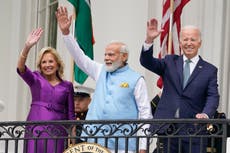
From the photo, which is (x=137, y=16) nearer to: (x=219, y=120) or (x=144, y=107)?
(x=144, y=107)

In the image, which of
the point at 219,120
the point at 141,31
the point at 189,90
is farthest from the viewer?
the point at 141,31

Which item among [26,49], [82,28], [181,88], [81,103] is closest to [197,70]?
[181,88]

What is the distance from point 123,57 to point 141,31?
147 inches

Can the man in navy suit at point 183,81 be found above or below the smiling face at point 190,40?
below

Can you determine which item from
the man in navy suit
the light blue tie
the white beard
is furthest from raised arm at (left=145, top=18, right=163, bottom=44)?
the white beard

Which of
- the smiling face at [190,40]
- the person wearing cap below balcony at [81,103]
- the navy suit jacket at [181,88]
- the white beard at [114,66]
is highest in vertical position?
the smiling face at [190,40]

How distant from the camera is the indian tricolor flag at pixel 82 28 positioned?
1256cm

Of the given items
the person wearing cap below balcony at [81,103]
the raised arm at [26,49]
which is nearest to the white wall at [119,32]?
the person wearing cap below balcony at [81,103]

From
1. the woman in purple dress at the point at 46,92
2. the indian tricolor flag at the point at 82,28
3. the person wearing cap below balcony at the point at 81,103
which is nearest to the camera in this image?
the woman in purple dress at the point at 46,92

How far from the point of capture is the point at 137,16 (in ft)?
46.0

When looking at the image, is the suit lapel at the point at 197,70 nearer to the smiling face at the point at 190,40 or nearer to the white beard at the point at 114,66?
the smiling face at the point at 190,40

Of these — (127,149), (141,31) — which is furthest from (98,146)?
(141,31)

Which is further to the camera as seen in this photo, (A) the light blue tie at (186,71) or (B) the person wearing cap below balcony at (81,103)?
(B) the person wearing cap below balcony at (81,103)

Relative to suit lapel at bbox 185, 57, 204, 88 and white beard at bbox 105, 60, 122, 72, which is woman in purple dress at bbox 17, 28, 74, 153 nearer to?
white beard at bbox 105, 60, 122, 72
